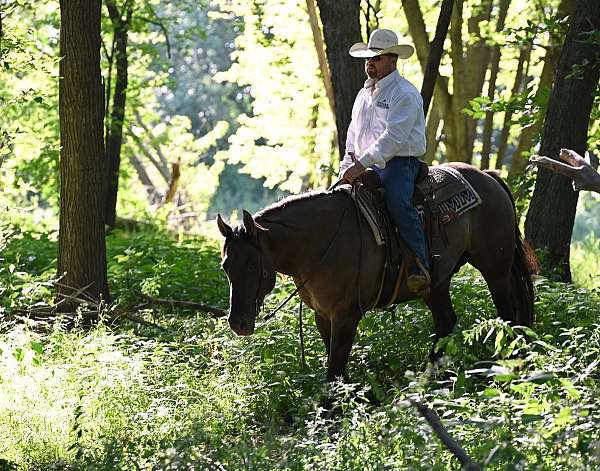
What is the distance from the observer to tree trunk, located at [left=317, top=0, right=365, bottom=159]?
12.0 meters

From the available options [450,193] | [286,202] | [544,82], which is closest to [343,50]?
[450,193]

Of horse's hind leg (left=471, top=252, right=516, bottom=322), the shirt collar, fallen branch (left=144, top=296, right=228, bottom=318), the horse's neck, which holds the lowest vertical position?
fallen branch (left=144, top=296, right=228, bottom=318)

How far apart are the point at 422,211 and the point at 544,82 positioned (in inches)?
404

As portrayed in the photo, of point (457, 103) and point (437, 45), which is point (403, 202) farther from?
point (457, 103)

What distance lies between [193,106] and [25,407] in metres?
63.0

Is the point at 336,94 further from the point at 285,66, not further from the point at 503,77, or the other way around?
the point at 503,77

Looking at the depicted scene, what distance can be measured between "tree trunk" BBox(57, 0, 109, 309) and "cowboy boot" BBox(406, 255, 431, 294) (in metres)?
4.67

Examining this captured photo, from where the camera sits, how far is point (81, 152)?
11.6m

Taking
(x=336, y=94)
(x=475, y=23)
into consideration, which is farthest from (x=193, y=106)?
(x=336, y=94)

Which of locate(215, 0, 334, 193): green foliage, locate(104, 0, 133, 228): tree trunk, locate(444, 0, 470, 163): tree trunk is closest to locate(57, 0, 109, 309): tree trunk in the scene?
locate(104, 0, 133, 228): tree trunk

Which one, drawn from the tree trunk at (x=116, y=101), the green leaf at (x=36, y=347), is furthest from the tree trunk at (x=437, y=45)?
the tree trunk at (x=116, y=101)

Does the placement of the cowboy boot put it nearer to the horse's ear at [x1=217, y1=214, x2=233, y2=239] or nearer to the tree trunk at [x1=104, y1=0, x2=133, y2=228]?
the horse's ear at [x1=217, y1=214, x2=233, y2=239]

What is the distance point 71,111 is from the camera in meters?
11.6

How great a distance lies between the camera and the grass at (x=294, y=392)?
5102 mm
